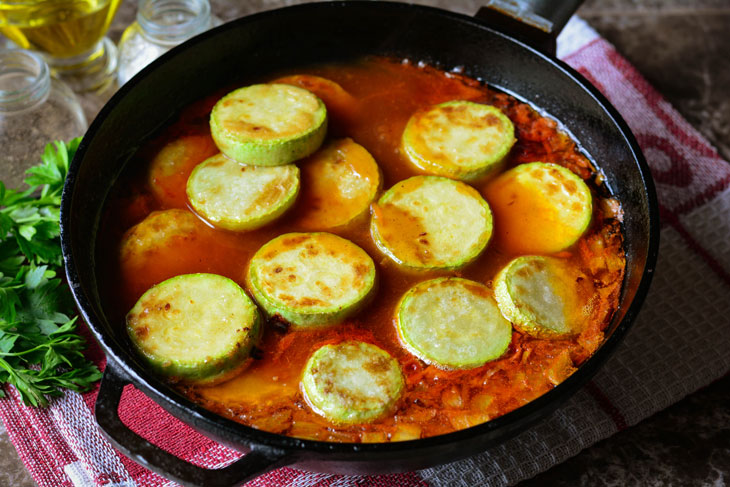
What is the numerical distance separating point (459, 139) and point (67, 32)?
1.52 meters

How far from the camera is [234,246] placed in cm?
203

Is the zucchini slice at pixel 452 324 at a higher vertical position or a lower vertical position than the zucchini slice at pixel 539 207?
lower

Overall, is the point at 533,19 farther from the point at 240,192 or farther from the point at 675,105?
the point at 240,192

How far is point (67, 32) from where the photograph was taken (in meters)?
2.76

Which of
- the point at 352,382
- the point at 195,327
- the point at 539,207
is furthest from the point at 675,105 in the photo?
the point at 195,327

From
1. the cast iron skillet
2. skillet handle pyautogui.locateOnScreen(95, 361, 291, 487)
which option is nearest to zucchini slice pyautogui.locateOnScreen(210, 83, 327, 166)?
the cast iron skillet

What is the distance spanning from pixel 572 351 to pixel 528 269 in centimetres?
23

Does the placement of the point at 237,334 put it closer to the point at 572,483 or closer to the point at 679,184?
the point at 572,483

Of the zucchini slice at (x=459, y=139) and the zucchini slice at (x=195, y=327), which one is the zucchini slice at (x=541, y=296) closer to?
the zucchini slice at (x=459, y=139)

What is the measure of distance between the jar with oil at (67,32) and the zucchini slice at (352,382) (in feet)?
5.51

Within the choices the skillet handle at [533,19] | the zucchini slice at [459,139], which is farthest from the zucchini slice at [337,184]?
the skillet handle at [533,19]

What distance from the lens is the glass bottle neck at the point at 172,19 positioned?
2795 mm

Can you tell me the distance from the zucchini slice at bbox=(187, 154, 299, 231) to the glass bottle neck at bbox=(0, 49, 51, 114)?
75cm

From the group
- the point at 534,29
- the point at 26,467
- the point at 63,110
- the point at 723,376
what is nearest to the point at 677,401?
the point at 723,376
